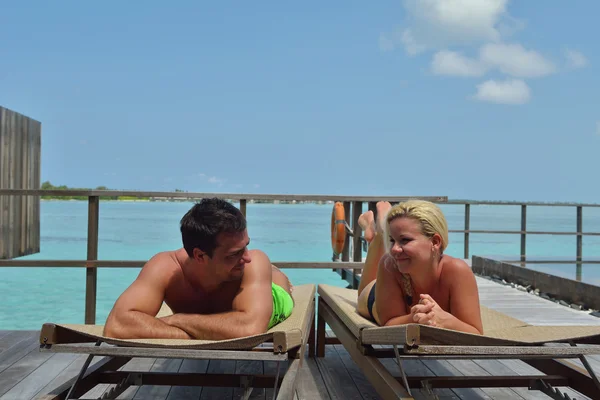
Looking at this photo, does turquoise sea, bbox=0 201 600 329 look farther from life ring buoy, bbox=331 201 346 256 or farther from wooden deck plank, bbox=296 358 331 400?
wooden deck plank, bbox=296 358 331 400

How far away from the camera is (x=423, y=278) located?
1.98 meters

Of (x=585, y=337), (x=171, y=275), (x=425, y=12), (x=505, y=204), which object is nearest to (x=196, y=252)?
(x=171, y=275)

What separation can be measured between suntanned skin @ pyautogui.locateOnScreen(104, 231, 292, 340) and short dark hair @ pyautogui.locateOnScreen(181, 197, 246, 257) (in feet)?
0.08

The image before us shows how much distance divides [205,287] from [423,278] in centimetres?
80

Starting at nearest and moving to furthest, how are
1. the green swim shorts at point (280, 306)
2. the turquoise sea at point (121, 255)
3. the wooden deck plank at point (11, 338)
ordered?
the green swim shorts at point (280, 306)
the wooden deck plank at point (11, 338)
the turquoise sea at point (121, 255)

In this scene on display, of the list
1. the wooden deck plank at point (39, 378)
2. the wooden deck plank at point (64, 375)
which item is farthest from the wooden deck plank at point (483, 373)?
the wooden deck plank at point (39, 378)

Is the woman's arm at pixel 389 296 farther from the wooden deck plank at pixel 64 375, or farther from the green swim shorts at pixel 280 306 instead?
the wooden deck plank at pixel 64 375

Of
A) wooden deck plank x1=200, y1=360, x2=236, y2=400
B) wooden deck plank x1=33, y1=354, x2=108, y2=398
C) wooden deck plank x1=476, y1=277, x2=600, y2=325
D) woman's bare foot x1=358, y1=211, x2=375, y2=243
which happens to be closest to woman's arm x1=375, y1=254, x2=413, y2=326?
wooden deck plank x1=200, y1=360, x2=236, y2=400

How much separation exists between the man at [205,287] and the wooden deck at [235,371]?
1.64 feet

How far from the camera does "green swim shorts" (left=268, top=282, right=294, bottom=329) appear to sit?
7.17ft

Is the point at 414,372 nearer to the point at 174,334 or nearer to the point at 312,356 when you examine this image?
the point at 312,356

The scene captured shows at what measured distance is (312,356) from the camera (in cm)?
310

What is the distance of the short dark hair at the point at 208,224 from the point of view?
6.07ft

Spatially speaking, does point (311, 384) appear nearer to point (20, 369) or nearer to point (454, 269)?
point (454, 269)
